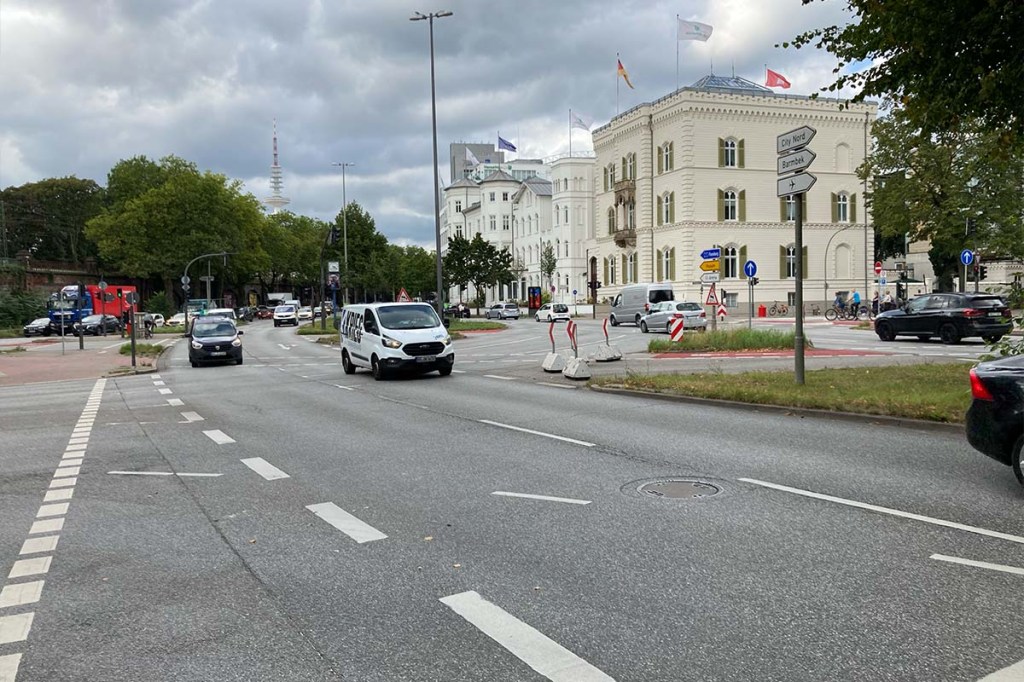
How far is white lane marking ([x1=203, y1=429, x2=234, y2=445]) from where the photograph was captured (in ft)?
35.9

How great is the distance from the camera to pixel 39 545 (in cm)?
603

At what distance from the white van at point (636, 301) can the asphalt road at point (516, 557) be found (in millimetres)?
37862

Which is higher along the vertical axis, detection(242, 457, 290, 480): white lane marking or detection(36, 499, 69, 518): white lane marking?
detection(36, 499, 69, 518): white lane marking

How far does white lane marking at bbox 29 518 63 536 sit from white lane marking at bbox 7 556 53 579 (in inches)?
32.0

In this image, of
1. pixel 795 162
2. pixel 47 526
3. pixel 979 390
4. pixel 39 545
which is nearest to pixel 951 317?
pixel 795 162

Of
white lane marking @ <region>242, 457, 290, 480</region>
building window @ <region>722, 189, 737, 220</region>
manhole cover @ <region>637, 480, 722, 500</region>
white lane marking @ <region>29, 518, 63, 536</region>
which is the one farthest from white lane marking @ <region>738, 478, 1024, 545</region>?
building window @ <region>722, 189, 737, 220</region>

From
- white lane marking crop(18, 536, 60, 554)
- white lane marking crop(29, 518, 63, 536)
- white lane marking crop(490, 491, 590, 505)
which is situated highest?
white lane marking crop(18, 536, 60, 554)

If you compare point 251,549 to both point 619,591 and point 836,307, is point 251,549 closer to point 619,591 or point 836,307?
point 619,591

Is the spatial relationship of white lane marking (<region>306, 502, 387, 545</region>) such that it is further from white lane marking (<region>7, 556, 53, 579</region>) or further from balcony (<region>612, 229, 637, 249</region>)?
balcony (<region>612, 229, 637, 249</region>)

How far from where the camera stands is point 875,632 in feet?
13.2

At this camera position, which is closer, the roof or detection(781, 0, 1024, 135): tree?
detection(781, 0, 1024, 135): tree

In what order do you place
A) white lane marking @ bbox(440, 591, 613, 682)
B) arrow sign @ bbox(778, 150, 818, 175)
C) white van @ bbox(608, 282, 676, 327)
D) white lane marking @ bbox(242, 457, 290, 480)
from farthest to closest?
white van @ bbox(608, 282, 676, 327) < arrow sign @ bbox(778, 150, 818, 175) < white lane marking @ bbox(242, 457, 290, 480) < white lane marking @ bbox(440, 591, 613, 682)

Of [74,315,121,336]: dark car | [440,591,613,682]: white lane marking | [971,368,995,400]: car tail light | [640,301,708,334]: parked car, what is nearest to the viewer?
[440,591,613,682]: white lane marking

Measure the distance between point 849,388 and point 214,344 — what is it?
20541 mm
